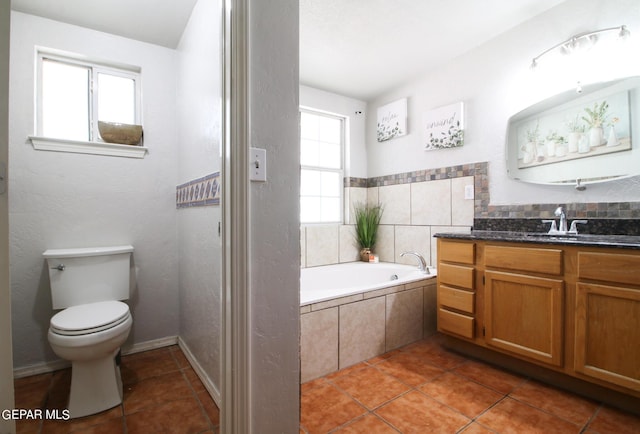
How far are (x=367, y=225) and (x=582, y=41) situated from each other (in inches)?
86.0

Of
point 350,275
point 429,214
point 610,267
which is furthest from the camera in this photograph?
point 350,275

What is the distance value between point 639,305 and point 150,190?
2.89 m

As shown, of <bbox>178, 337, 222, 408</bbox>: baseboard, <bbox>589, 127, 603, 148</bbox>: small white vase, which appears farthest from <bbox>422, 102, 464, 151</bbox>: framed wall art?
<bbox>178, 337, 222, 408</bbox>: baseboard

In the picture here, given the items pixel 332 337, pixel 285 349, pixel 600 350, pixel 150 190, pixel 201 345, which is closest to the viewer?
pixel 285 349

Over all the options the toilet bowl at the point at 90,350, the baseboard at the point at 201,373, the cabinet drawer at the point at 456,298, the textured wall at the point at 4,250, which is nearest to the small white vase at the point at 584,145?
the cabinet drawer at the point at 456,298

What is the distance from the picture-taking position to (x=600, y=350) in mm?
1481

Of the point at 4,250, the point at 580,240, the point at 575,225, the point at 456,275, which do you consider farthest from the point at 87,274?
→ the point at 575,225

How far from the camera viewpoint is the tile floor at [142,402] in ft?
4.69

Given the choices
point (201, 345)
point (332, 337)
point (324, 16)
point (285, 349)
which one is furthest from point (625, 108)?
point (201, 345)

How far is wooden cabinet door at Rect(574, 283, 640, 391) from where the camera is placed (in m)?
1.39

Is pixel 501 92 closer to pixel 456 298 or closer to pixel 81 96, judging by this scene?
pixel 456 298

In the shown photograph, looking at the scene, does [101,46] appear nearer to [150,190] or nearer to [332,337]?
[150,190]

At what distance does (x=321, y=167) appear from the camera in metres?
3.30

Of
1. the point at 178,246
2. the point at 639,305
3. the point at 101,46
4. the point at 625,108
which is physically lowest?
the point at 639,305
